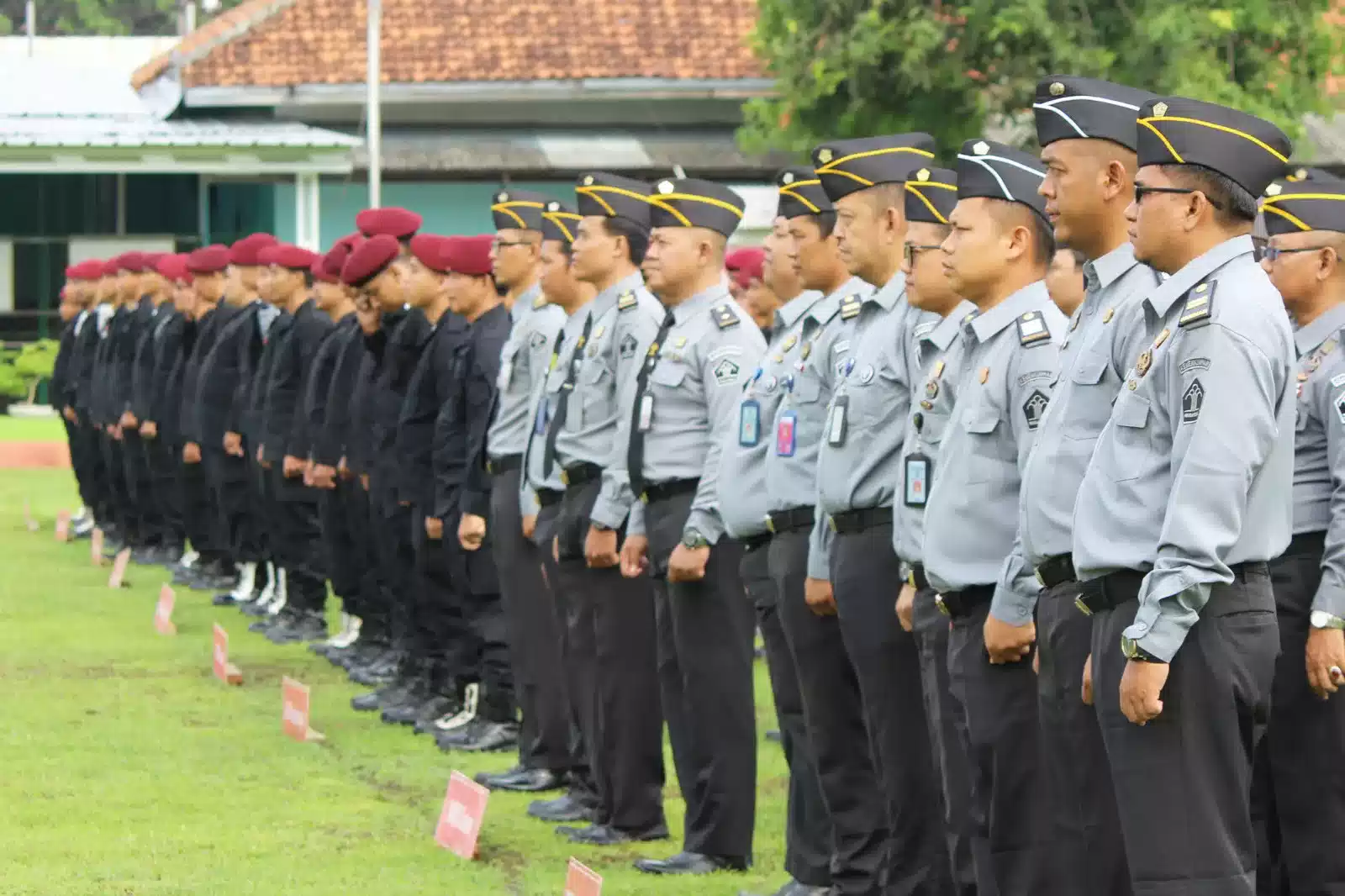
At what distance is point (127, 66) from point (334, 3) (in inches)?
219

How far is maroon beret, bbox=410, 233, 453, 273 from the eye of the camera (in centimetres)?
1040

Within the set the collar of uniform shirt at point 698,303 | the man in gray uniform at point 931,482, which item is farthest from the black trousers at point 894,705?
the collar of uniform shirt at point 698,303

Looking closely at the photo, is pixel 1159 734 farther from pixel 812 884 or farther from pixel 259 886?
pixel 259 886

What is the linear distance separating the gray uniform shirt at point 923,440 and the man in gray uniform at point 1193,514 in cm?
109

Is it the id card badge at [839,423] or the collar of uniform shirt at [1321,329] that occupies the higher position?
the collar of uniform shirt at [1321,329]

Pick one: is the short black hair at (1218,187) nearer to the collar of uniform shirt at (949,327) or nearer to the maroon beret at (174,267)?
the collar of uniform shirt at (949,327)

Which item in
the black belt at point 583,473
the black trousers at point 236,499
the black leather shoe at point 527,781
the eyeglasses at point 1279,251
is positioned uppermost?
the eyeglasses at point 1279,251

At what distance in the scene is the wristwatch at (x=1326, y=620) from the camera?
233 inches

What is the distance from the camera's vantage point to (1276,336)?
456cm

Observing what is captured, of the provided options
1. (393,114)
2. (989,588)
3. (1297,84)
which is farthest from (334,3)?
(989,588)

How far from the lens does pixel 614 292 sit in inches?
328

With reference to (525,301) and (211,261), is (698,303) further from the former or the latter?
(211,261)

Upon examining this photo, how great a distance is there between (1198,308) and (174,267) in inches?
558

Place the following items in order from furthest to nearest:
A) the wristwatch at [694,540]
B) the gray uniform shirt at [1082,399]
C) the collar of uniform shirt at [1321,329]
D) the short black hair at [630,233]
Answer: the short black hair at [630,233] → the wristwatch at [694,540] → the collar of uniform shirt at [1321,329] → the gray uniform shirt at [1082,399]
